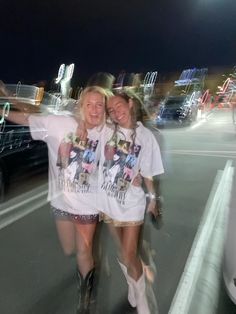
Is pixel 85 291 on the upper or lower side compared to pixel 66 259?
upper

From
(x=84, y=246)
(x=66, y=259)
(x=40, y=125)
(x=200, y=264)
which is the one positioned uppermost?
(x=40, y=125)

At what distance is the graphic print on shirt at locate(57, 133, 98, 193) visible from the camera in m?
2.54

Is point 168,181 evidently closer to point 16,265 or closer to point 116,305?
point 16,265

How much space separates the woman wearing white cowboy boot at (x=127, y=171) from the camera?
8.35ft

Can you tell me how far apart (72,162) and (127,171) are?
31cm

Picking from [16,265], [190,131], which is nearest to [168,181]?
[16,265]

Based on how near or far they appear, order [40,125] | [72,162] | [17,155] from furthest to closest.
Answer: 1. [17,155]
2. [40,125]
3. [72,162]

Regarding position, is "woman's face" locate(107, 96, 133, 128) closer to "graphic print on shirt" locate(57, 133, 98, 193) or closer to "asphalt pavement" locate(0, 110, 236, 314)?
"graphic print on shirt" locate(57, 133, 98, 193)

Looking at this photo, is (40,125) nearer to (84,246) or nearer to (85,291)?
(84,246)

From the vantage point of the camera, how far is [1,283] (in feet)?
11.0

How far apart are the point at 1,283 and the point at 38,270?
0.35 m

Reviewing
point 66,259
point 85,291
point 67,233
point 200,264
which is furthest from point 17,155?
point 85,291

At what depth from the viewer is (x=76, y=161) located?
99.8 inches

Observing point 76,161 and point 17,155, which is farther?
point 17,155
